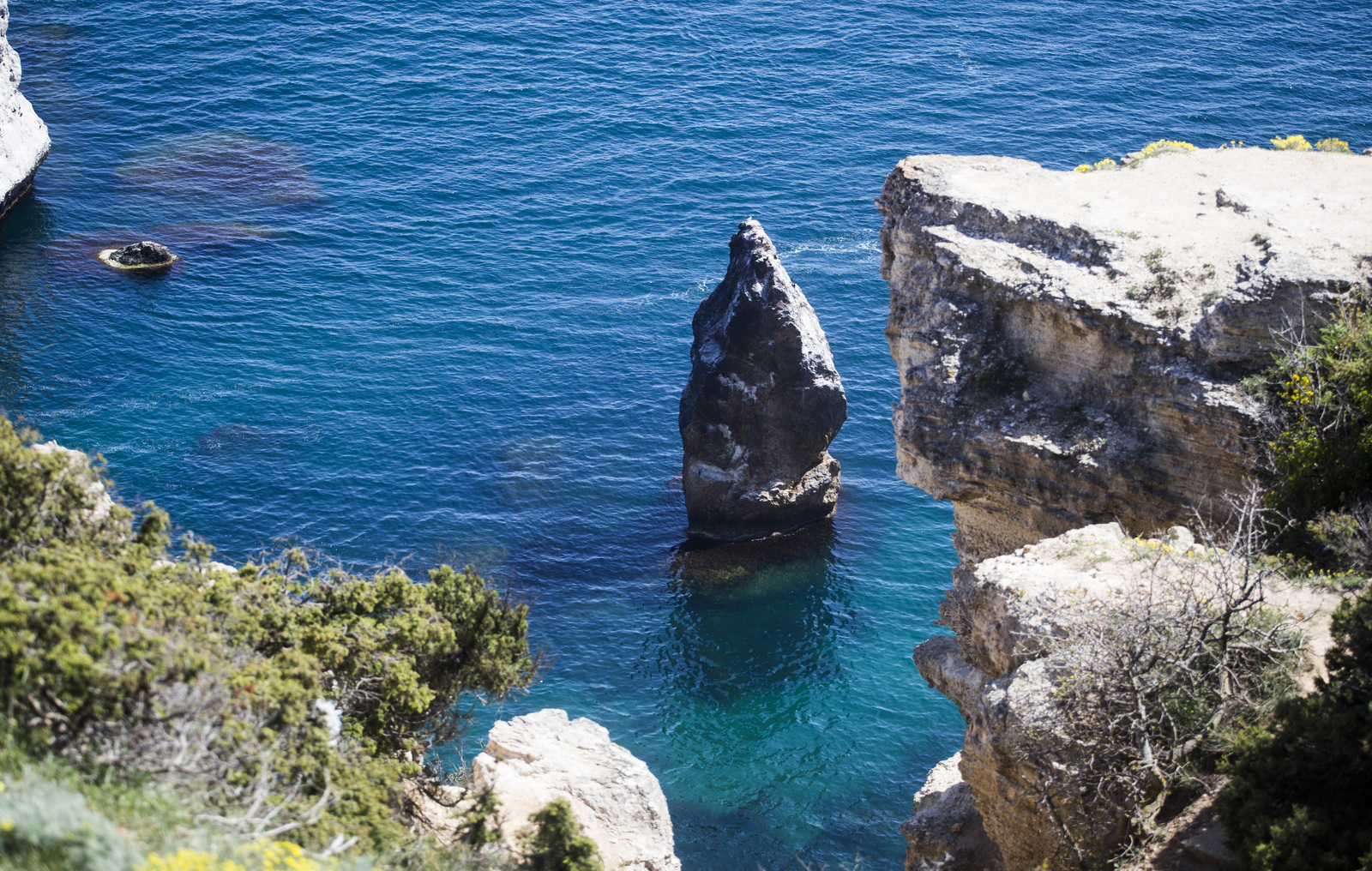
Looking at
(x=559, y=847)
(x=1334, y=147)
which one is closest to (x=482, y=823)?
(x=559, y=847)

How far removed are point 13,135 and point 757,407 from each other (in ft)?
166

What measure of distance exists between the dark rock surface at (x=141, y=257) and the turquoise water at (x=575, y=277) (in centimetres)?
120

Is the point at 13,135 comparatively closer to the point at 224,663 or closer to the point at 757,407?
the point at 757,407

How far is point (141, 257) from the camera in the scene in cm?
6069

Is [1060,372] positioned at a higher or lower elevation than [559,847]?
higher

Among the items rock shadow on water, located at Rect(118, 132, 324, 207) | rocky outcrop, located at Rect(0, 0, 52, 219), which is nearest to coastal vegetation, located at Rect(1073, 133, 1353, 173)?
rock shadow on water, located at Rect(118, 132, 324, 207)

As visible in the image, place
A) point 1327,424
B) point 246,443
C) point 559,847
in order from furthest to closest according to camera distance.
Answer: point 246,443, point 1327,424, point 559,847

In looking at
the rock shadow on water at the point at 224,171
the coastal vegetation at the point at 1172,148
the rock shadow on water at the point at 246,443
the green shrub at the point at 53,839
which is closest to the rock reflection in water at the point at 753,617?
the rock shadow on water at the point at 246,443

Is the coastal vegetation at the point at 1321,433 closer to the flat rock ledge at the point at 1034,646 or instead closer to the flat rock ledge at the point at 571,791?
the flat rock ledge at the point at 1034,646

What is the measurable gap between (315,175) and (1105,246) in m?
58.7

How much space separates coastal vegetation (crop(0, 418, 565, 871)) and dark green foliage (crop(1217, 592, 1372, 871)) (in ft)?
46.3

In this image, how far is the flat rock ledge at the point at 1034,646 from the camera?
65.2 feet

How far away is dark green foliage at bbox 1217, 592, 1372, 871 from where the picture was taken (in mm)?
15711

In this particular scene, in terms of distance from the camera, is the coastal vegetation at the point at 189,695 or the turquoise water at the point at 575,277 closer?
the coastal vegetation at the point at 189,695
